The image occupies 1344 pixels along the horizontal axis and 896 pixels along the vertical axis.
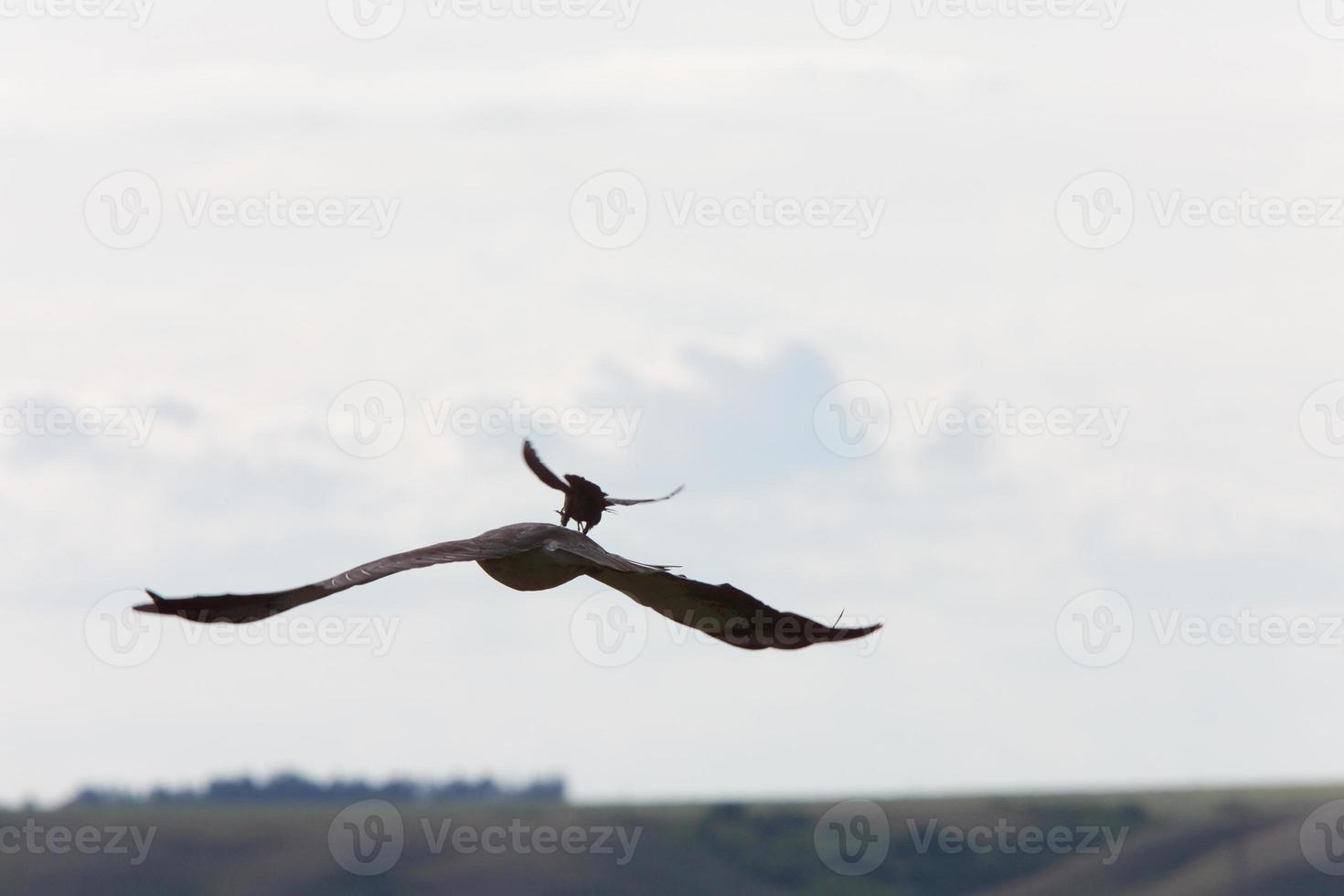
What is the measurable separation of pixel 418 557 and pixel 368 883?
112470 millimetres

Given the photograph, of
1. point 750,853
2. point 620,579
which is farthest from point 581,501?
point 750,853

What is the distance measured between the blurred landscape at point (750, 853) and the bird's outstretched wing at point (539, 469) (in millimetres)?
103308

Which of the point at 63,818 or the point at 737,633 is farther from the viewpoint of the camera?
the point at 63,818

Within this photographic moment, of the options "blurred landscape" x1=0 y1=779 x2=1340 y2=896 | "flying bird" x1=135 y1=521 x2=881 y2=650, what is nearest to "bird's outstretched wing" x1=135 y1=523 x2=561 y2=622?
"flying bird" x1=135 y1=521 x2=881 y2=650

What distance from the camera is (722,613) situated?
15.7 m

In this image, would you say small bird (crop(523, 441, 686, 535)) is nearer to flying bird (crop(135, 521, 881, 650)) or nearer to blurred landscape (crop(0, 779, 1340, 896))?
flying bird (crop(135, 521, 881, 650))

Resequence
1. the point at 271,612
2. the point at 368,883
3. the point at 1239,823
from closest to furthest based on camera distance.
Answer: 1. the point at 271,612
2. the point at 368,883
3. the point at 1239,823

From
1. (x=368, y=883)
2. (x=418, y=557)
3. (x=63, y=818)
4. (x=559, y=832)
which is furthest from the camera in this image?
(x=63, y=818)

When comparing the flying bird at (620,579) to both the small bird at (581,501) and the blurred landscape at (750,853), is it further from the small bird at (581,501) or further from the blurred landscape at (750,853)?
the blurred landscape at (750,853)

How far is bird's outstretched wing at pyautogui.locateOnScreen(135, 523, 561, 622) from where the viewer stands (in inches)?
513

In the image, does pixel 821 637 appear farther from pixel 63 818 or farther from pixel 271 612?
pixel 63 818

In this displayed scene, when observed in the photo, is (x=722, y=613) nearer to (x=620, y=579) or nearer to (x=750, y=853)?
(x=620, y=579)

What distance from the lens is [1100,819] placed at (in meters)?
139

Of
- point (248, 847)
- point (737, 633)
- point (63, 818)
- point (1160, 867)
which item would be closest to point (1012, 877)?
point (1160, 867)
